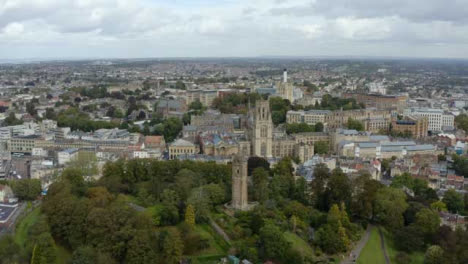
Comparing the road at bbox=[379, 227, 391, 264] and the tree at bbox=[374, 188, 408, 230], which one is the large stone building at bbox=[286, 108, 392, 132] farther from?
the road at bbox=[379, 227, 391, 264]

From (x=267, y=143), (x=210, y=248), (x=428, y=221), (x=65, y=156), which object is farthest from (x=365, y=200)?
(x=65, y=156)

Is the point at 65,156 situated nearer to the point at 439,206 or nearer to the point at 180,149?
the point at 180,149

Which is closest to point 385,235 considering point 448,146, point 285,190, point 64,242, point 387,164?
point 285,190

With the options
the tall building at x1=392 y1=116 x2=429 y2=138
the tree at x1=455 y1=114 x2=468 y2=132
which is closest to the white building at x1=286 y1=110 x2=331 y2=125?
the tall building at x1=392 y1=116 x2=429 y2=138

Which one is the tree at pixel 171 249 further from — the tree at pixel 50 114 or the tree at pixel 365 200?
the tree at pixel 50 114

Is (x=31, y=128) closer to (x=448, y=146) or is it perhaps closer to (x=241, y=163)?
(x=241, y=163)

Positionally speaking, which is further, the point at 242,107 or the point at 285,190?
the point at 242,107
